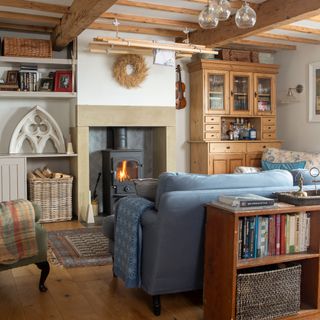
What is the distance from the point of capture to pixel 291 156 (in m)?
6.07

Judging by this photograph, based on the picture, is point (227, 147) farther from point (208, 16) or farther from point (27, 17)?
point (208, 16)

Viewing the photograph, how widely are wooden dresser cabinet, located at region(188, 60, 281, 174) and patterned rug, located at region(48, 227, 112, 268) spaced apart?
2191 millimetres

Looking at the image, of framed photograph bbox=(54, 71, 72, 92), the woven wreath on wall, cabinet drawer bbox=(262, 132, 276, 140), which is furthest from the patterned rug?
cabinet drawer bbox=(262, 132, 276, 140)

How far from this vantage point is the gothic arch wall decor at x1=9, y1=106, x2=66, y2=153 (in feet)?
18.3

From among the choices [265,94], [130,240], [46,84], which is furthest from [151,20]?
[130,240]

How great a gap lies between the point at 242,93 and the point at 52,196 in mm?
3212

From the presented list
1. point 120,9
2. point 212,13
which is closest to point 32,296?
point 212,13

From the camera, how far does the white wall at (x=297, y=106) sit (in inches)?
254

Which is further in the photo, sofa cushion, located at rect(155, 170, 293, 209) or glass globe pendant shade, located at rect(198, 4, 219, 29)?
glass globe pendant shade, located at rect(198, 4, 219, 29)

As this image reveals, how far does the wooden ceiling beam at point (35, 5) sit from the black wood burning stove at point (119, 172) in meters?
1.86

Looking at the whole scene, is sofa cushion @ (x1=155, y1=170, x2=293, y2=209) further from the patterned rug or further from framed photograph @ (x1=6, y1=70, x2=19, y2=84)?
framed photograph @ (x1=6, y1=70, x2=19, y2=84)

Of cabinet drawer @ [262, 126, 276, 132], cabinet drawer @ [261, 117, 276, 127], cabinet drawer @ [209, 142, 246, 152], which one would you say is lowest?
cabinet drawer @ [209, 142, 246, 152]

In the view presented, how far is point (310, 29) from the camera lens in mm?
5668

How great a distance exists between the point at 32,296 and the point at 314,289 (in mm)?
1868
